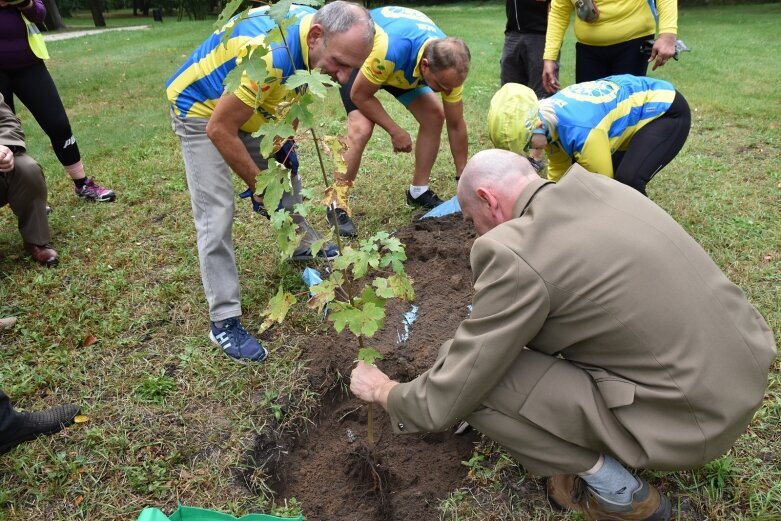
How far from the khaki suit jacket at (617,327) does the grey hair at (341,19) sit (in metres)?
1.03

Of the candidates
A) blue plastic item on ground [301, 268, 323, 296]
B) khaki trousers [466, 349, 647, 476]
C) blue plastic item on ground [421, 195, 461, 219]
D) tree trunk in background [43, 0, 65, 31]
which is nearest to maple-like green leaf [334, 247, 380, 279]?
khaki trousers [466, 349, 647, 476]

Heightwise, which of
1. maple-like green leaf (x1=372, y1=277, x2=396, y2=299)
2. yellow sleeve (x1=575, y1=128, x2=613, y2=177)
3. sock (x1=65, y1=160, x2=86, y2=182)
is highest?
yellow sleeve (x1=575, y1=128, x2=613, y2=177)

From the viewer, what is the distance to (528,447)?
1665mm

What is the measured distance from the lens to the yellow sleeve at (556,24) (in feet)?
12.3

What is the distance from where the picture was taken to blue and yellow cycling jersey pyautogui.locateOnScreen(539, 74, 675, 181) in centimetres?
256

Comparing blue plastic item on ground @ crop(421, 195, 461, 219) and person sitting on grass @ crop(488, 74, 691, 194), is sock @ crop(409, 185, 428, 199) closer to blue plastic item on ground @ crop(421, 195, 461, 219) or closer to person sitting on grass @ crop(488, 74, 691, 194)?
blue plastic item on ground @ crop(421, 195, 461, 219)

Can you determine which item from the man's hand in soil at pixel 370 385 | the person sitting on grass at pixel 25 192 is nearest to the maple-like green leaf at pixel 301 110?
the man's hand in soil at pixel 370 385

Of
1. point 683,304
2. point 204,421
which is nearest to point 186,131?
point 204,421

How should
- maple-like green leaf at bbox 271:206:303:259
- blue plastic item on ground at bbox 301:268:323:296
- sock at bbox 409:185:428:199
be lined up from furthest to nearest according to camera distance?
sock at bbox 409:185:428:199 → blue plastic item on ground at bbox 301:268:323:296 → maple-like green leaf at bbox 271:206:303:259

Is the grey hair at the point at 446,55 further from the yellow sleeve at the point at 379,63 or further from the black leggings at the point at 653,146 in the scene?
the black leggings at the point at 653,146

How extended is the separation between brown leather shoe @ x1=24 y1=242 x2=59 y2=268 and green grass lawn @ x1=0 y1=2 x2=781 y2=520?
0.07 meters

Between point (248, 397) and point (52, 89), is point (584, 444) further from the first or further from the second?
point (52, 89)

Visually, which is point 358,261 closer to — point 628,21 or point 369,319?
point 369,319

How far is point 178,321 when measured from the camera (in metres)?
2.89
